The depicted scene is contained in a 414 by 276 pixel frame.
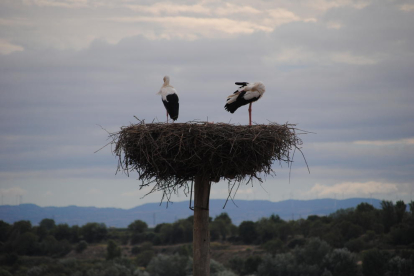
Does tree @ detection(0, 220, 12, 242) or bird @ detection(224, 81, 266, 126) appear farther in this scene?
tree @ detection(0, 220, 12, 242)

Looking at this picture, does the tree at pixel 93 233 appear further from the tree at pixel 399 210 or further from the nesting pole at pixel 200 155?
the nesting pole at pixel 200 155

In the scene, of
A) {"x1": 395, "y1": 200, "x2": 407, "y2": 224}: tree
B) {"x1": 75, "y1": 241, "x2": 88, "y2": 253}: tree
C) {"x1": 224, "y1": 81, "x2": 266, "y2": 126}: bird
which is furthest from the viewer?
{"x1": 75, "y1": 241, "x2": 88, "y2": 253}: tree

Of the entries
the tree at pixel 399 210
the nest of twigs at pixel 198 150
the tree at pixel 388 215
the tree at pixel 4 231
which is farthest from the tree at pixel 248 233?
the nest of twigs at pixel 198 150

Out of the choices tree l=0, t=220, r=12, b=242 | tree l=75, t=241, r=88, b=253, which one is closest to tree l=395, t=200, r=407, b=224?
tree l=75, t=241, r=88, b=253

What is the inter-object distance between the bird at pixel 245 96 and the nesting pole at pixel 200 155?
8.73ft

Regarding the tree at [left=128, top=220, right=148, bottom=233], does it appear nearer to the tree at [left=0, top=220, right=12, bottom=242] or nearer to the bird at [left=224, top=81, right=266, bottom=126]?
the tree at [left=0, top=220, right=12, bottom=242]

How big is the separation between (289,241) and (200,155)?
51.2m

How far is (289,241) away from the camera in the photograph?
58.2 metres

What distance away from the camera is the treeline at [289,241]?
42.8 metres

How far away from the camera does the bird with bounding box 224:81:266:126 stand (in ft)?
41.0

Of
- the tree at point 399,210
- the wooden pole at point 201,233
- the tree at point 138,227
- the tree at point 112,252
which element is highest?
the tree at point 399,210

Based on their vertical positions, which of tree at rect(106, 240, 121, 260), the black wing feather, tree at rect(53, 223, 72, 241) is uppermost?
the black wing feather

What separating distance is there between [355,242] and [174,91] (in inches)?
1619

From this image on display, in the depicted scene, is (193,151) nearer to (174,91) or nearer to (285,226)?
(174,91)
